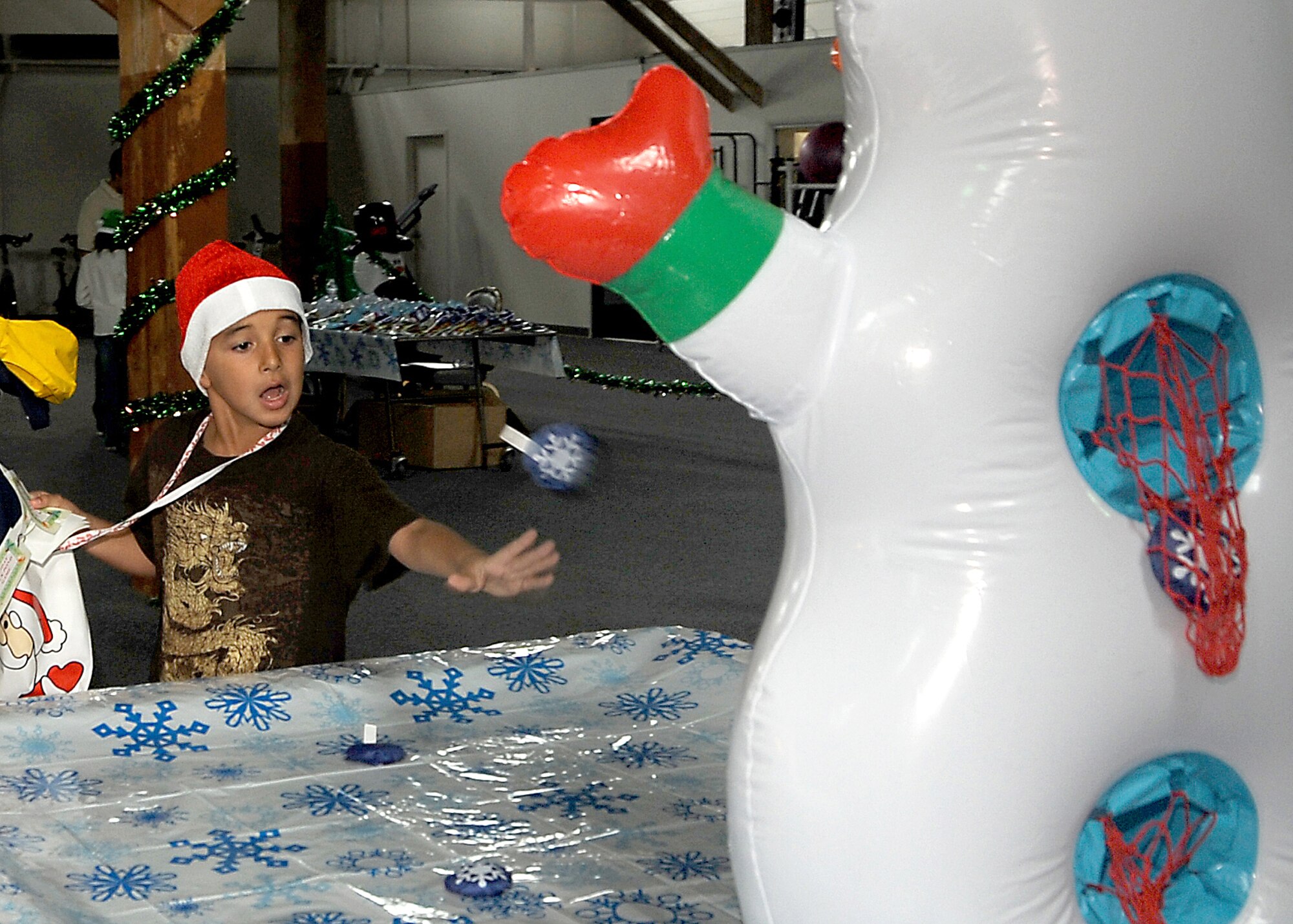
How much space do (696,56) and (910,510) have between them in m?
11.2

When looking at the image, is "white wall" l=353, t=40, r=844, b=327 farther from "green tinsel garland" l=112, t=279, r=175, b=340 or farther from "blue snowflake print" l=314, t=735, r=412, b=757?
"blue snowflake print" l=314, t=735, r=412, b=757

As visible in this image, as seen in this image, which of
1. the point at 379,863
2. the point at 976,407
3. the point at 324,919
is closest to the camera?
the point at 976,407

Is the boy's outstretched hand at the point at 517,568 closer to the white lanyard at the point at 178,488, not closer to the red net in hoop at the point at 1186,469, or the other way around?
the white lanyard at the point at 178,488

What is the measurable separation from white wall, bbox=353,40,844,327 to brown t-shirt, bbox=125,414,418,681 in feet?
29.5

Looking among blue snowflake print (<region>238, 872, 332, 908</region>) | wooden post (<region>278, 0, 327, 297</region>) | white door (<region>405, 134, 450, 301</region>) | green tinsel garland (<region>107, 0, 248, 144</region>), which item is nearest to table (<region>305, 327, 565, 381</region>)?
green tinsel garland (<region>107, 0, 248, 144</region>)

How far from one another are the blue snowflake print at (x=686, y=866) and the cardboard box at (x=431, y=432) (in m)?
4.85

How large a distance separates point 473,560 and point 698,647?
0.50 metres

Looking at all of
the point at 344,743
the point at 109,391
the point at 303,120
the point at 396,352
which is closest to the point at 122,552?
the point at 344,743

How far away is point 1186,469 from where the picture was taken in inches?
47.2

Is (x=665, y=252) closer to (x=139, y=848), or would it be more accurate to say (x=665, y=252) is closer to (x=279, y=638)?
(x=139, y=848)

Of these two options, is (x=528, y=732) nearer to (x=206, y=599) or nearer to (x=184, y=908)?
(x=206, y=599)

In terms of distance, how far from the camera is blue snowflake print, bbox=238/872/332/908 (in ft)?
4.61

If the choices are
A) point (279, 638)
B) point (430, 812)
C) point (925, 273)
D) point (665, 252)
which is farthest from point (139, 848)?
point (925, 273)

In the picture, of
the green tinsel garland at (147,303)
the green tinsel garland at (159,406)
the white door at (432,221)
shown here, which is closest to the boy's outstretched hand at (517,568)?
the green tinsel garland at (159,406)
